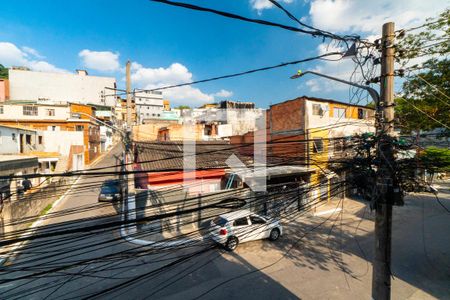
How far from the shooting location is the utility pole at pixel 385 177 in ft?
12.1

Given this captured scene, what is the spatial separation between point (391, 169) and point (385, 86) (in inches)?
53.5

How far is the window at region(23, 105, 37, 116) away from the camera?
91.7ft

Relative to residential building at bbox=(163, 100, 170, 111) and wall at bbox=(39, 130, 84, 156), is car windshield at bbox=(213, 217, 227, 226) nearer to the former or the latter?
wall at bbox=(39, 130, 84, 156)

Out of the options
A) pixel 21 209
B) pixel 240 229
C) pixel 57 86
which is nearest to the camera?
pixel 240 229

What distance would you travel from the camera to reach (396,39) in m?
3.79

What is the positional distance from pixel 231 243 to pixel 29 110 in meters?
31.6

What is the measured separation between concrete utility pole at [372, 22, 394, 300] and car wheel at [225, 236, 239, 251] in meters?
6.01

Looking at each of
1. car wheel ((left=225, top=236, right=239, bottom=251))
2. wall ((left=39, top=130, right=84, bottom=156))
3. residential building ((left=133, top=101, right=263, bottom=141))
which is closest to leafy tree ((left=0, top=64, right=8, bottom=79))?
residential building ((left=133, top=101, right=263, bottom=141))

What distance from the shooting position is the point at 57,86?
145 feet

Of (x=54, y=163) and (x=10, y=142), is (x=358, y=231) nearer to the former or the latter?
(x=10, y=142)

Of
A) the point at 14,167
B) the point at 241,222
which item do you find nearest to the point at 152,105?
the point at 14,167

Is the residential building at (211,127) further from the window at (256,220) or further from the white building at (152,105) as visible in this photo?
the white building at (152,105)

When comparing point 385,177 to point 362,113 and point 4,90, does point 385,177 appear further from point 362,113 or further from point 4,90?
point 4,90

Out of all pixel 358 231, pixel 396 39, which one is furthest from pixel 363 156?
pixel 358 231
